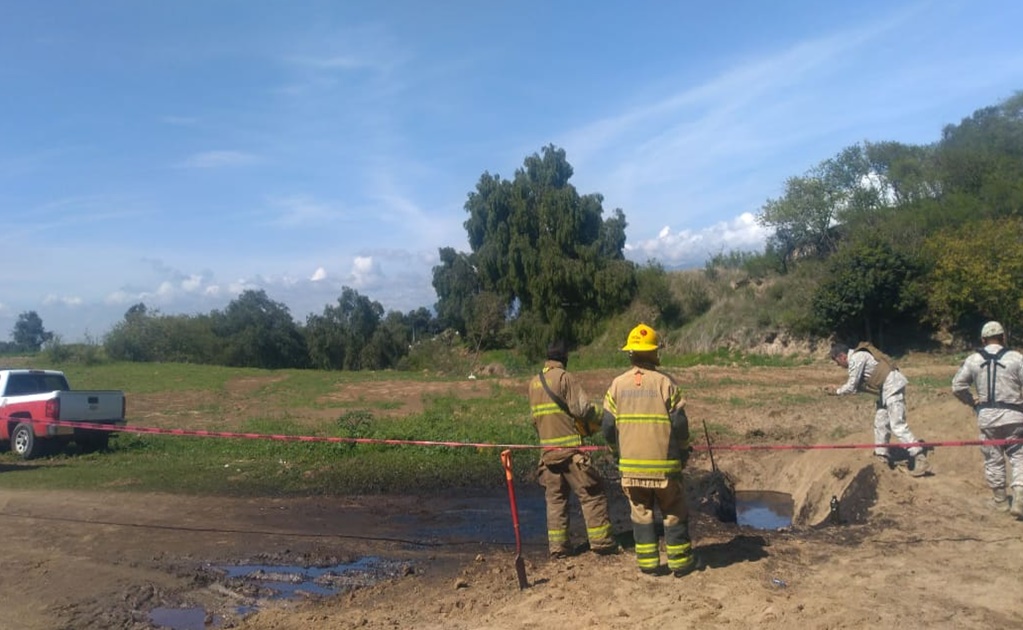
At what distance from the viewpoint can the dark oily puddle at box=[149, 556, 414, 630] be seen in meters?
6.75

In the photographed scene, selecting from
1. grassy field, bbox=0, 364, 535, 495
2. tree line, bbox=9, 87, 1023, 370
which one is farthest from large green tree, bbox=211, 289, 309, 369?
grassy field, bbox=0, 364, 535, 495

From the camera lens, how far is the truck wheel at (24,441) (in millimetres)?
16547

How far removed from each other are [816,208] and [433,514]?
36460 millimetres

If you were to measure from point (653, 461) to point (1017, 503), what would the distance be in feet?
14.2

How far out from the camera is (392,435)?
16.4m

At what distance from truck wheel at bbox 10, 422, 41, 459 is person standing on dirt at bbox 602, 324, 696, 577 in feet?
47.4

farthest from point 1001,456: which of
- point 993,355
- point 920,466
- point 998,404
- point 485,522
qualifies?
point 485,522

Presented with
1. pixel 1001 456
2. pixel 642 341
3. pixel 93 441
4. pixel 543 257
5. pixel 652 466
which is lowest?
pixel 93 441

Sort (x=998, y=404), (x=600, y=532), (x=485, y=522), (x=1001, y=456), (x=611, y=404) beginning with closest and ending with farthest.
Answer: (x=611, y=404) → (x=600, y=532) → (x=998, y=404) → (x=1001, y=456) → (x=485, y=522)

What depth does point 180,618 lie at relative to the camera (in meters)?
6.76

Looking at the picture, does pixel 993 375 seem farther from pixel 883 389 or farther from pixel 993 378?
pixel 883 389

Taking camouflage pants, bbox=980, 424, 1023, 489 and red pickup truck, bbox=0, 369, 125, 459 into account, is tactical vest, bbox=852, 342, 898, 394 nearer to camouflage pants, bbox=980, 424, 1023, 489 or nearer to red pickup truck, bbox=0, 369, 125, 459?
camouflage pants, bbox=980, 424, 1023, 489

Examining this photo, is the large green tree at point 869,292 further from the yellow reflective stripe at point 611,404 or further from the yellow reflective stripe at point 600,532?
the yellow reflective stripe at point 611,404

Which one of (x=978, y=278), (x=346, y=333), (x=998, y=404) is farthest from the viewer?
(x=346, y=333)
